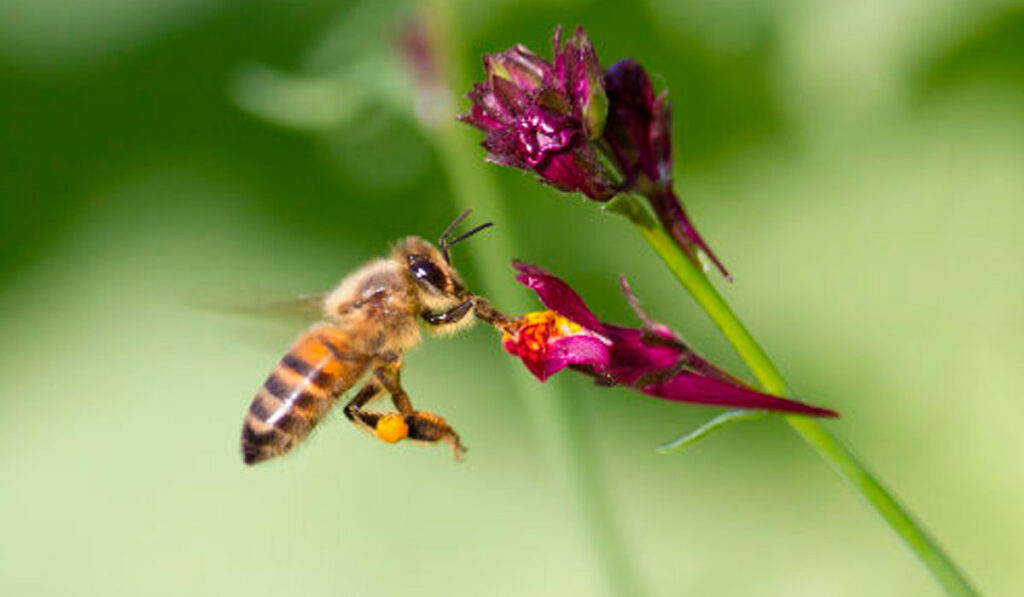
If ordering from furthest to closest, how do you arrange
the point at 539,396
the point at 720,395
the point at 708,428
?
the point at 539,396, the point at 720,395, the point at 708,428

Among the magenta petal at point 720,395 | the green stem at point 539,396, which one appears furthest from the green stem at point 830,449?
the green stem at point 539,396

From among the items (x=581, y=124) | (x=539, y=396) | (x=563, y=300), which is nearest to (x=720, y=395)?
(x=563, y=300)

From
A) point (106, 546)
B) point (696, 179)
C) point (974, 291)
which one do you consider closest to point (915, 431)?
point (974, 291)

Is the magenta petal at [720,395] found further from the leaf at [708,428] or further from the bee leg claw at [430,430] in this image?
the bee leg claw at [430,430]

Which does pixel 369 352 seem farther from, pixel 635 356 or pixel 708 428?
pixel 708 428

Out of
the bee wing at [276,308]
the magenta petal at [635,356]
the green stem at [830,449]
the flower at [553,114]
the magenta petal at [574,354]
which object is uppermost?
the bee wing at [276,308]

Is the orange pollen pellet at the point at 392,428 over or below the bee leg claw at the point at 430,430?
over

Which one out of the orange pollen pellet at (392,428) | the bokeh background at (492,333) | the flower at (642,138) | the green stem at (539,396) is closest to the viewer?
the flower at (642,138)
